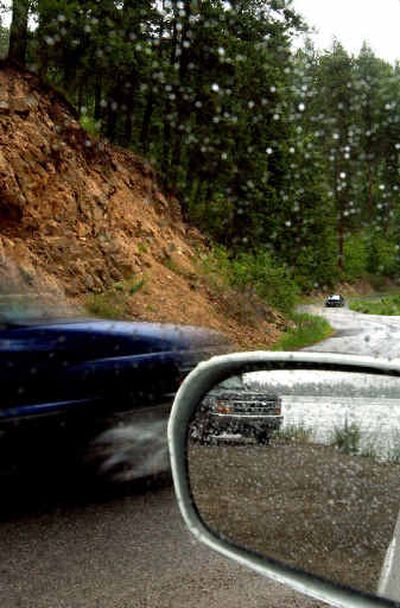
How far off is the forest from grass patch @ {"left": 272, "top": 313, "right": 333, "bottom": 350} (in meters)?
0.79

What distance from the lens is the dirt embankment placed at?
45.2 ft

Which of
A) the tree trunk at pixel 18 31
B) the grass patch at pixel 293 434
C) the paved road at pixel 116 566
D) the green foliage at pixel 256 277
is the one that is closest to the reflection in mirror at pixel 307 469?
the grass patch at pixel 293 434

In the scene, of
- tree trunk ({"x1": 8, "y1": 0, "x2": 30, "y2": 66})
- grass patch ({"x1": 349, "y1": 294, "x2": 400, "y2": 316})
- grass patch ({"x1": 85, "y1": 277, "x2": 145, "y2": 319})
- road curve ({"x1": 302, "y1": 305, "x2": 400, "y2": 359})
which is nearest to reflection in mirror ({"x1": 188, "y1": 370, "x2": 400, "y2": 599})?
road curve ({"x1": 302, "y1": 305, "x2": 400, "y2": 359})

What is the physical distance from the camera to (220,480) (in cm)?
151

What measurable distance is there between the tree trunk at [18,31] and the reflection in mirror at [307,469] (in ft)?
47.6

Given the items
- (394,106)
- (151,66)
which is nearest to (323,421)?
(151,66)

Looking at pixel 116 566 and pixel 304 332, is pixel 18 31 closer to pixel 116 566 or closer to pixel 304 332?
pixel 304 332

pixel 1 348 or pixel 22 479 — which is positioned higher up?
pixel 1 348

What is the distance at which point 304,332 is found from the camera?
16.1 meters

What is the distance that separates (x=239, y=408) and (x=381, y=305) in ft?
75.3

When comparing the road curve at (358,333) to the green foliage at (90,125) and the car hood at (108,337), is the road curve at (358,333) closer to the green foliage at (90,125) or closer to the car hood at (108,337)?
the green foliage at (90,125)

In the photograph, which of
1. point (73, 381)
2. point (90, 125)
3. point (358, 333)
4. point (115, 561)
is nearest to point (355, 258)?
point (358, 333)

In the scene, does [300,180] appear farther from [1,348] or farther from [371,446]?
[371,446]

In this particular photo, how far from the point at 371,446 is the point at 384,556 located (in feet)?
0.53
